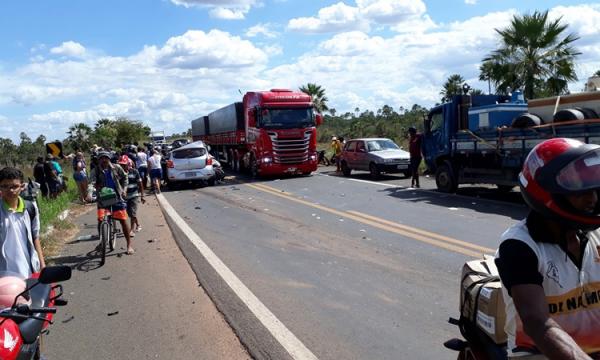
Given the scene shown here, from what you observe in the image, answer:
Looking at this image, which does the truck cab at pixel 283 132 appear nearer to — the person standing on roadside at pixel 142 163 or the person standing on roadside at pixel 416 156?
the person standing on roadside at pixel 142 163

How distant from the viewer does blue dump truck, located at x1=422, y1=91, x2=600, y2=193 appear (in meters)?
11.0

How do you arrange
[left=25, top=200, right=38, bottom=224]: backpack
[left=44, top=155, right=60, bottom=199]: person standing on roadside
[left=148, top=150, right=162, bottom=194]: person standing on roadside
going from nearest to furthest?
[left=25, top=200, right=38, bottom=224]: backpack → [left=44, top=155, right=60, bottom=199]: person standing on roadside → [left=148, top=150, right=162, bottom=194]: person standing on roadside

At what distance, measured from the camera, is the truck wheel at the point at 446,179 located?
14.8 metres

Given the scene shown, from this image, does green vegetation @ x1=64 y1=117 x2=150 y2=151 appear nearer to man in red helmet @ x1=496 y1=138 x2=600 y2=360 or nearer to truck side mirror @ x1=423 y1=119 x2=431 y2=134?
truck side mirror @ x1=423 y1=119 x2=431 y2=134

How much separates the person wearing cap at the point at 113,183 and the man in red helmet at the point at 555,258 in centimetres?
762

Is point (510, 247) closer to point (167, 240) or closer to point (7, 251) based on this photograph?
point (7, 251)

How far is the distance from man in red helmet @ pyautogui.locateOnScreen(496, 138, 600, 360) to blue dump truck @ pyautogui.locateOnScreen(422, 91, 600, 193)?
30.2 feet

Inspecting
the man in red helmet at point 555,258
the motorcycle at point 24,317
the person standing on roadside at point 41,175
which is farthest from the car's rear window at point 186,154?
the man in red helmet at point 555,258

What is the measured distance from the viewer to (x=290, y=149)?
22094 mm

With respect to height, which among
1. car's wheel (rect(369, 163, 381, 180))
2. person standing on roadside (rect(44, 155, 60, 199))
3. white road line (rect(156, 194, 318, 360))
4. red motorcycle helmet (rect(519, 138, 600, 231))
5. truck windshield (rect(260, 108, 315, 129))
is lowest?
white road line (rect(156, 194, 318, 360))

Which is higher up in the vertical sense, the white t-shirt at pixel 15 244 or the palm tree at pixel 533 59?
the palm tree at pixel 533 59

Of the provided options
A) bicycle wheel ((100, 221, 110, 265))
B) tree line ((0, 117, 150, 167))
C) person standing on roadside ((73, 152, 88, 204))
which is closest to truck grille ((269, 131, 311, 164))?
person standing on roadside ((73, 152, 88, 204))

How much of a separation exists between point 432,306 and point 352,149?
16663 millimetres

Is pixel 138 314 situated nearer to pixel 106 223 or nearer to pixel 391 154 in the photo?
pixel 106 223
